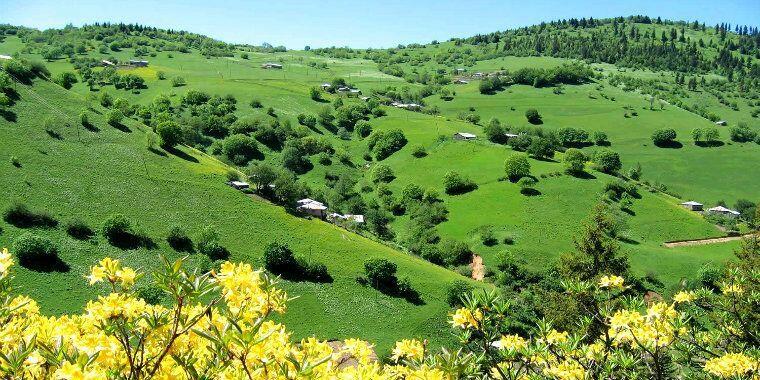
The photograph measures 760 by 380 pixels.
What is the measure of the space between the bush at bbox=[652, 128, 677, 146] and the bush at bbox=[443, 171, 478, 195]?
207 ft

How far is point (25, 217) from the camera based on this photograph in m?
48.9

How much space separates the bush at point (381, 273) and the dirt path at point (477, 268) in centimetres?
1500

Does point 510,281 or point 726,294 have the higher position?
point 726,294

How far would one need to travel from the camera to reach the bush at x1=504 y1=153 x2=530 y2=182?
8669cm

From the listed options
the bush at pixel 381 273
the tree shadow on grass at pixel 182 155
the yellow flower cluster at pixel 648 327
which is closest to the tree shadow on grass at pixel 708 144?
the bush at pixel 381 273

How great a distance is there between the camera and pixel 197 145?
9744 centimetres

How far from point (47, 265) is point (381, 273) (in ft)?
108

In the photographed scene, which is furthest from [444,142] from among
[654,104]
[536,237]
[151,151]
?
[654,104]

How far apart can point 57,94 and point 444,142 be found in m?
74.8

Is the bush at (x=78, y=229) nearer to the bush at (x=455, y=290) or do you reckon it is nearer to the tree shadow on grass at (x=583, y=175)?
the bush at (x=455, y=290)

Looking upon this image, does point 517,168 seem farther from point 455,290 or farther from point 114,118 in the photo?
point 114,118

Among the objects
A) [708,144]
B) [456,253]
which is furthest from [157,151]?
[708,144]

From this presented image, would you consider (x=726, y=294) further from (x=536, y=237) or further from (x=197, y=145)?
(x=197, y=145)

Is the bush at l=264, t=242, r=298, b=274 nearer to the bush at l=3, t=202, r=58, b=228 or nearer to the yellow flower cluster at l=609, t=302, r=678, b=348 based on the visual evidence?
the bush at l=3, t=202, r=58, b=228
